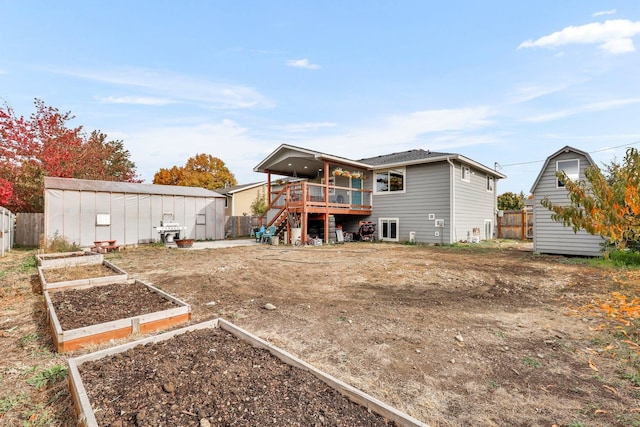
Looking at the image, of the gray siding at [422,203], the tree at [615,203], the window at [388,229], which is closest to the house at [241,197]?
the window at [388,229]

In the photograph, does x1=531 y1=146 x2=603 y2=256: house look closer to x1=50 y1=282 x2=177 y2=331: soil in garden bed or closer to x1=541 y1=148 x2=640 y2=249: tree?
x1=541 y1=148 x2=640 y2=249: tree

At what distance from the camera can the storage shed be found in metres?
12.7

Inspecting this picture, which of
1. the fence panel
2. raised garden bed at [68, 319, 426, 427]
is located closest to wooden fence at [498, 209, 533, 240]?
raised garden bed at [68, 319, 426, 427]

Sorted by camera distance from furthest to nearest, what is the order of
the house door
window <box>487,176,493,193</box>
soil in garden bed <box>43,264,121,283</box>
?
1. window <box>487,176,493,193</box>
2. the house door
3. soil in garden bed <box>43,264,121,283</box>

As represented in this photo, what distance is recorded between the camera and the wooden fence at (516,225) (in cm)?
1786

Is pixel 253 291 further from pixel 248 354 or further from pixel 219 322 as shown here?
pixel 248 354

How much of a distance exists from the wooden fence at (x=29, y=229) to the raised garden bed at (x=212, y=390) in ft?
54.9

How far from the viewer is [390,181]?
16016 mm

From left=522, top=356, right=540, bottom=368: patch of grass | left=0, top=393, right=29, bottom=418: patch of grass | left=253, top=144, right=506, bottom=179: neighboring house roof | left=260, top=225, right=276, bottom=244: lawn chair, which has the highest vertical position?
left=253, top=144, right=506, bottom=179: neighboring house roof

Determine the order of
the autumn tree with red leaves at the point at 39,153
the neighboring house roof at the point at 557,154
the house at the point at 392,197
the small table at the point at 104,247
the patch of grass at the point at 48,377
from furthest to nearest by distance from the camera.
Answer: the autumn tree with red leaves at the point at 39,153
the house at the point at 392,197
the small table at the point at 104,247
the neighboring house roof at the point at 557,154
the patch of grass at the point at 48,377

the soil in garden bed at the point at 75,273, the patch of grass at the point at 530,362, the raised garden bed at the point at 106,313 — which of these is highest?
the soil in garden bed at the point at 75,273

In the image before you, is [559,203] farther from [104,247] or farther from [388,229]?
[104,247]

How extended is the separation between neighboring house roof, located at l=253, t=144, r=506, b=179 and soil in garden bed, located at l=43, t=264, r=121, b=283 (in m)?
9.34

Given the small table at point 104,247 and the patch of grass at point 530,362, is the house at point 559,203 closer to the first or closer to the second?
the patch of grass at point 530,362
